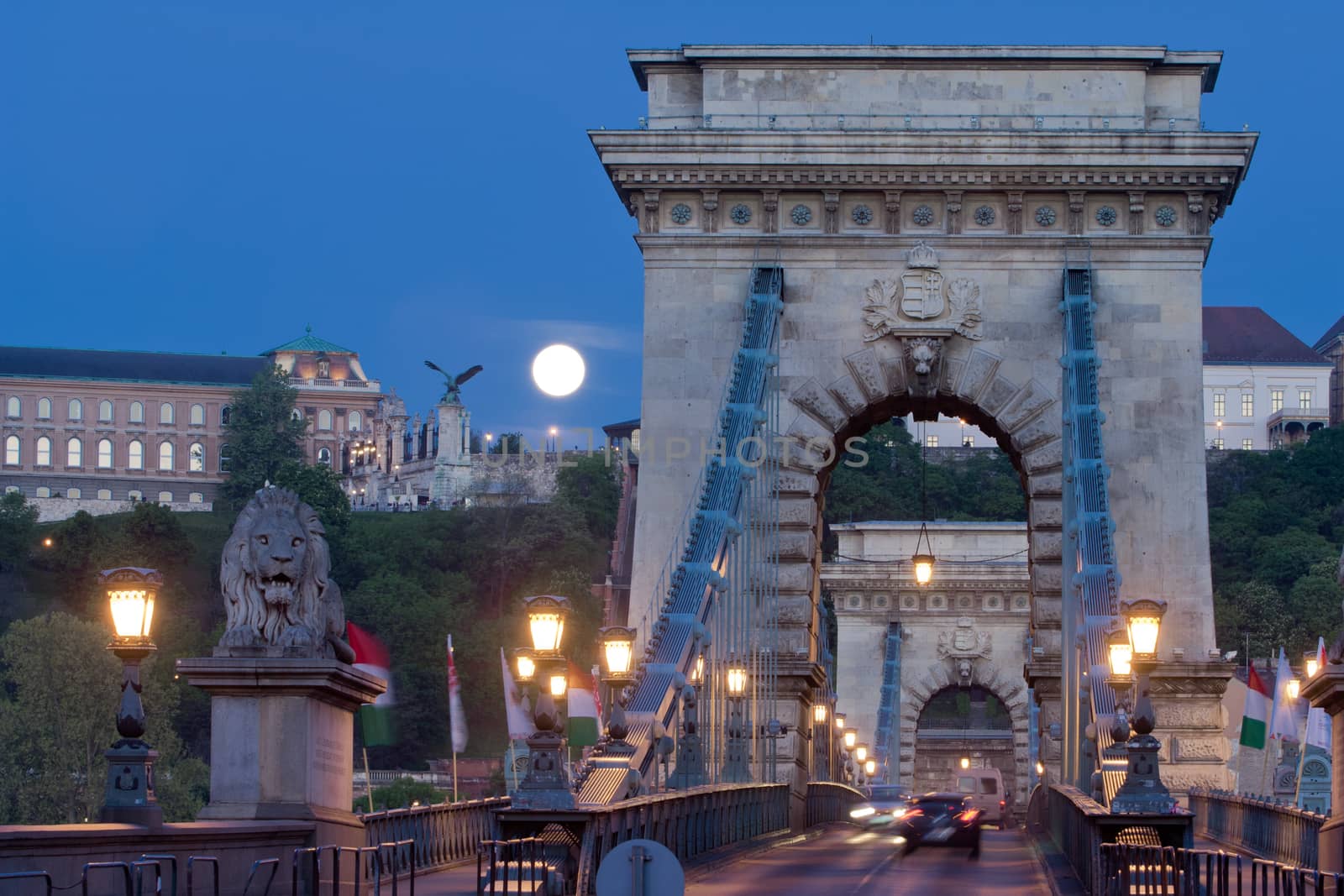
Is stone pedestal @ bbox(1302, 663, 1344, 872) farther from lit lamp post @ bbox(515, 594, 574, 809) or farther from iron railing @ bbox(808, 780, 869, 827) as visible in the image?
iron railing @ bbox(808, 780, 869, 827)

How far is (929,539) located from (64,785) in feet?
128

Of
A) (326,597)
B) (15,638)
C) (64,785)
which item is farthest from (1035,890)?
(15,638)

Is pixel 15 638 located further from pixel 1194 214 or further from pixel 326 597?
pixel 326 597

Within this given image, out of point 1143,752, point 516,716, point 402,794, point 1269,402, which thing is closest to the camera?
point 1143,752

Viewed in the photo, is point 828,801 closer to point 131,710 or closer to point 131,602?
point 131,602

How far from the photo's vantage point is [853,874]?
1259 inches

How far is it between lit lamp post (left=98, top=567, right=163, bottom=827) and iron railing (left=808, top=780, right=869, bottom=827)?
27481 millimetres

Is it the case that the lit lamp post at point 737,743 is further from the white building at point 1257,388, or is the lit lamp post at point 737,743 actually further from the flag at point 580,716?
the white building at point 1257,388

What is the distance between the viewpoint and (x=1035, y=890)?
92.2 ft

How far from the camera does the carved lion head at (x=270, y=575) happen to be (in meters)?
20.2

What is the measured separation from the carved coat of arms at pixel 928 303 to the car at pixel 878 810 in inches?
485

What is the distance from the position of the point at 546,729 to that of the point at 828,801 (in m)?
30.2

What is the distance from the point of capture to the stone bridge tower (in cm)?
4028

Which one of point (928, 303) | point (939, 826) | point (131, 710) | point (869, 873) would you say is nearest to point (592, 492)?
point (939, 826)
